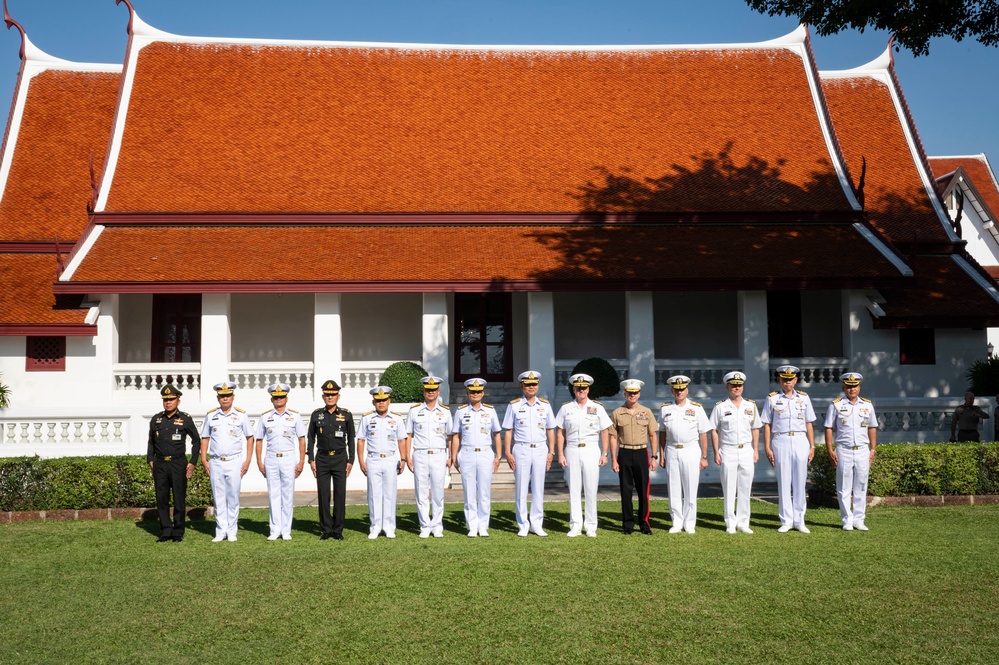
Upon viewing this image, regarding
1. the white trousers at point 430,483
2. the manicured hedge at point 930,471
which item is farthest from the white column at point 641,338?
the white trousers at point 430,483

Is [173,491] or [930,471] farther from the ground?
[173,491]

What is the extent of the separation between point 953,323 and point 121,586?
15.2m

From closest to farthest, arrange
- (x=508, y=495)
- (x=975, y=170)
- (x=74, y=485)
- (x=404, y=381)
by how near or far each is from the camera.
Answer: (x=74, y=485)
(x=508, y=495)
(x=404, y=381)
(x=975, y=170)

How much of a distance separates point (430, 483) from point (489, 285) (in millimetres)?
6585

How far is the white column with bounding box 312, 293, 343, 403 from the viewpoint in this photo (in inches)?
714

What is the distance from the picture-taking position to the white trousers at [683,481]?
11695 millimetres

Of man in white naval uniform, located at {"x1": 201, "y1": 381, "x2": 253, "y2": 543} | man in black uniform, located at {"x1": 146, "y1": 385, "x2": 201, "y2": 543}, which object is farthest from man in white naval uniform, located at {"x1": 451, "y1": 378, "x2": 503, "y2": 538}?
man in black uniform, located at {"x1": 146, "y1": 385, "x2": 201, "y2": 543}

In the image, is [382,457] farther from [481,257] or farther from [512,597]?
[481,257]

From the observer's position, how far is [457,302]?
20875mm

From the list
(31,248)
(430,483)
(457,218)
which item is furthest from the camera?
(457,218)

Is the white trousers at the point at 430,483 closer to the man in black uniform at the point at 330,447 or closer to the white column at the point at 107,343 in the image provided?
the man in black uniform at the point at 330,447

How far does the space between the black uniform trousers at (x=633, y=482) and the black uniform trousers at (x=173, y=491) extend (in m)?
4.95

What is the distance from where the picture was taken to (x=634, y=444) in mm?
11906

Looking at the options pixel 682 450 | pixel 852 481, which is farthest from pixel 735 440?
pixel 852 481
